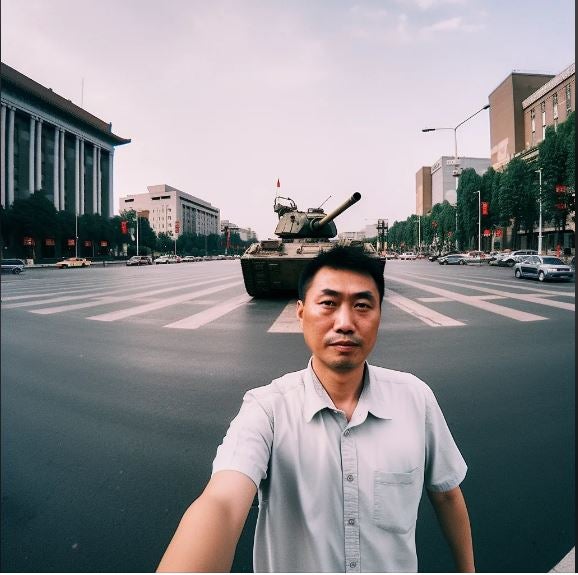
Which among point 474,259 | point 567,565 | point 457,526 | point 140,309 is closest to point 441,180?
point 474,259

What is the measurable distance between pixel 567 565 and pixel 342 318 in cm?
134

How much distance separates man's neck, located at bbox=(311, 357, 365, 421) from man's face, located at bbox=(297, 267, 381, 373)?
32 mm

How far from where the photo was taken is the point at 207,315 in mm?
7016

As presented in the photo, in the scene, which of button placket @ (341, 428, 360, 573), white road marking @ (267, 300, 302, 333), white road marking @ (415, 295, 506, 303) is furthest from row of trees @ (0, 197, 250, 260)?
white road marking @ (415, 295, 506, 303)

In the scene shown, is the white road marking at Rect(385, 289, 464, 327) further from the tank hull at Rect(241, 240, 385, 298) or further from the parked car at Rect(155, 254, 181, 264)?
the parked car at Rect(155, 254, 181, 264)

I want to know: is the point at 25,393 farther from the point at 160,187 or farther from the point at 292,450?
the point at 292,450

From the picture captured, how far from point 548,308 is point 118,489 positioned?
8.12 meters

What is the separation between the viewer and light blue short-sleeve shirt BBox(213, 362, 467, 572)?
4.03 feet

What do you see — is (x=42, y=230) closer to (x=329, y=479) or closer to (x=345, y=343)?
(x=345, y=343)

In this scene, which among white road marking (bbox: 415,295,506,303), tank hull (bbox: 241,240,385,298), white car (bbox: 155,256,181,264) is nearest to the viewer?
tank hull (bbox: 241,240,385,298)

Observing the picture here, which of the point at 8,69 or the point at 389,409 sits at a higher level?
the point at 8,69

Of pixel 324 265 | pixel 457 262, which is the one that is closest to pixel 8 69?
pixel 324 265

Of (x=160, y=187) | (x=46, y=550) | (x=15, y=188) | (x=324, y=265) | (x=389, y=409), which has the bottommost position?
(x=46, y=550)

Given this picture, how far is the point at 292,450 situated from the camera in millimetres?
1249
